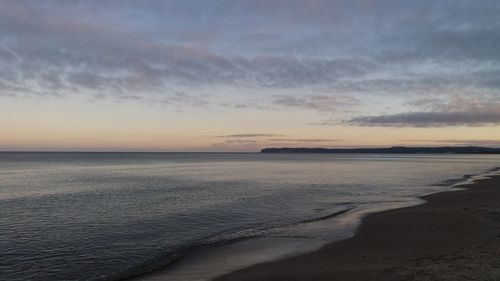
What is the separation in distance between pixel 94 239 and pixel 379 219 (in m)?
13.3

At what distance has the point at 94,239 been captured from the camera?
16734 mm

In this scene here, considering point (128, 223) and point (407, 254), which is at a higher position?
point (407, 254)

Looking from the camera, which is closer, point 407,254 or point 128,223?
point 407,254

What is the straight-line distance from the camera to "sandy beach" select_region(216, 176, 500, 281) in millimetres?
10492

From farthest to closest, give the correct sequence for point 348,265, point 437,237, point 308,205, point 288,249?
point 308,205
point 437,237
point 288,249
point 348,265

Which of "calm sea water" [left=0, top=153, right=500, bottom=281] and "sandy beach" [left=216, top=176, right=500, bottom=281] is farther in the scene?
"calm sea water" [left=0, top=153, right=500, bottom=281]

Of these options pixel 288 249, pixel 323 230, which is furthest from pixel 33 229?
pixel 323 230

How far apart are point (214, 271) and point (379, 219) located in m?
11.4

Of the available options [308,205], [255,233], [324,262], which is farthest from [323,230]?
[308,205]

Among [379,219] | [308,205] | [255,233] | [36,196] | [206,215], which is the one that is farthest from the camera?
[36,196]

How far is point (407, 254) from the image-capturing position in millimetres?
13148

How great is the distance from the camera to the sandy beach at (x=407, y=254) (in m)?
10.5

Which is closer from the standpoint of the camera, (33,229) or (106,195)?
(33,229)

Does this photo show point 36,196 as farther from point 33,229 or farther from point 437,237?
point 437,237
